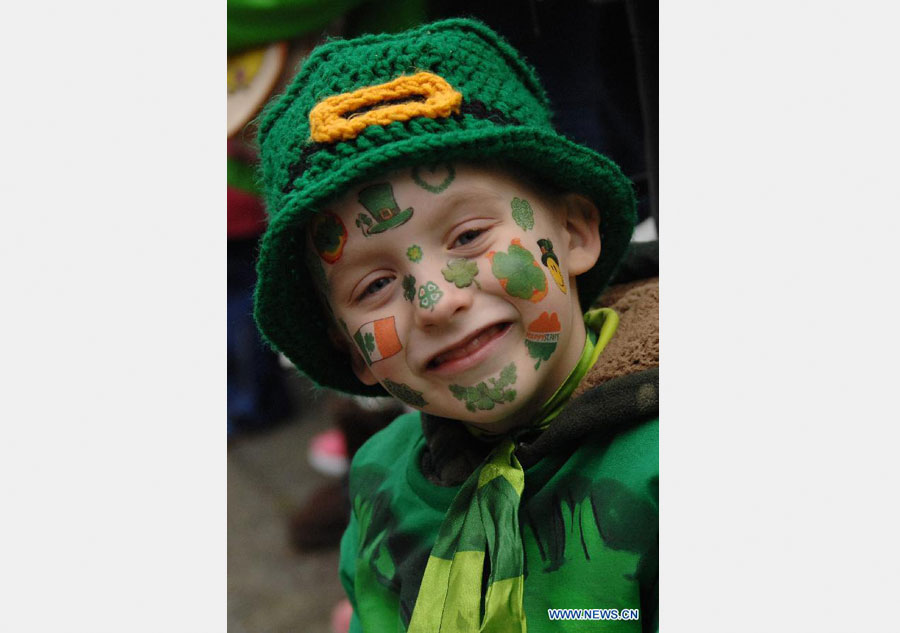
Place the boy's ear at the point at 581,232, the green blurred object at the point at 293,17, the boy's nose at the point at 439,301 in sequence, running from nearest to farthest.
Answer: the boy's nose at the point at 439,301 → the boy's ear at the point at 581,232 → the green blurred object at the point at 293,17

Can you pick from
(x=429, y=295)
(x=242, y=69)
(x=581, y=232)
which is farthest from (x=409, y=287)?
(x=242, y=69)

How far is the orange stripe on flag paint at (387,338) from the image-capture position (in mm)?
862

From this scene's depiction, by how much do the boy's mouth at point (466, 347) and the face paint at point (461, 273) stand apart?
0.05 metres

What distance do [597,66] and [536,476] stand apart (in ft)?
1.86

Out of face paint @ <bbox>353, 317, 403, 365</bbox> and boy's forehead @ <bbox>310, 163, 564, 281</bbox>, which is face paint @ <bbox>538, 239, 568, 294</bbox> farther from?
face paint @ <bbox>353, 317, 403, 365</bbox>

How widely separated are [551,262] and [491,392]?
0.17 metres

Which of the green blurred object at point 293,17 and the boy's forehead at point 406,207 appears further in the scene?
the green blurred object at point 293,17

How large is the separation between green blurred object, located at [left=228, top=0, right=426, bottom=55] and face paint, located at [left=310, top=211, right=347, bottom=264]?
36 centimetres

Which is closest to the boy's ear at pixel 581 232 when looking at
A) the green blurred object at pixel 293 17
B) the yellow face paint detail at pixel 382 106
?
the yellow face paint detail at pixel 382 106

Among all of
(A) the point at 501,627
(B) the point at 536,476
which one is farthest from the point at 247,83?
(A) the point at 501,627

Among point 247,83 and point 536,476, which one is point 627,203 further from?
point 247,83

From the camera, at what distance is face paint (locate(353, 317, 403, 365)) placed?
863mm

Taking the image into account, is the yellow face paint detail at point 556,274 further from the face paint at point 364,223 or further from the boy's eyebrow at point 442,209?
the face paint at point 364,223

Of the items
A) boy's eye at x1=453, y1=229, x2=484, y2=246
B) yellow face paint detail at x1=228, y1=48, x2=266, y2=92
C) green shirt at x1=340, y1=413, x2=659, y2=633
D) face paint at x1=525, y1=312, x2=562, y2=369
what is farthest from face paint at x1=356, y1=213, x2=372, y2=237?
yellow face paint detail at x1=228, y1=48, x2=266, y2=92
